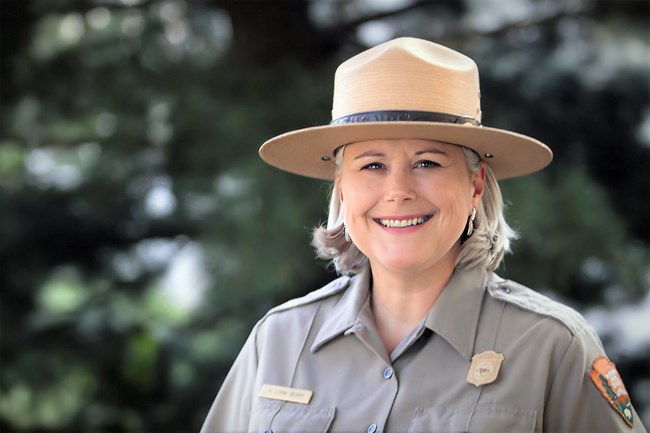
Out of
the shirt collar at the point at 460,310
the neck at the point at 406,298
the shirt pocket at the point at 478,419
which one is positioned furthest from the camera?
the neck at the point at 406,298

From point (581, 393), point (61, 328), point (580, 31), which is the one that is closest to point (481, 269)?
point (581, 393)

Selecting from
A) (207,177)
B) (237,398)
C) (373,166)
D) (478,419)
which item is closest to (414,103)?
(373,166)

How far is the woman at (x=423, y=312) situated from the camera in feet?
5.97

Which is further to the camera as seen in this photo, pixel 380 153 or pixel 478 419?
pixel 380 153

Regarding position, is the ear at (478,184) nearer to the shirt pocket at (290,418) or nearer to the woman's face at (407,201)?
the woman's face at (407,201)

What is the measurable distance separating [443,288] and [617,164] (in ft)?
10.5

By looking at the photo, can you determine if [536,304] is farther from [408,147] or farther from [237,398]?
[237,398]

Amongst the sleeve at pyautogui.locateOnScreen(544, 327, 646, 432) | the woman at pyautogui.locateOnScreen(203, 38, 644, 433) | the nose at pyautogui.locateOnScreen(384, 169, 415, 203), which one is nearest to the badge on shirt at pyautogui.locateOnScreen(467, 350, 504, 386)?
the woman at pyautogui.locateOnScreen(203, 38, 644, 433)

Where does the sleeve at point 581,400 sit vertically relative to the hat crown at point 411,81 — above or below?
below

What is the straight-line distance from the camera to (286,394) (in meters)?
2.03

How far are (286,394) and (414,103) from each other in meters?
0.64

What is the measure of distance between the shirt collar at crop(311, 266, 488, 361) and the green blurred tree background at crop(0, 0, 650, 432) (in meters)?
1.82

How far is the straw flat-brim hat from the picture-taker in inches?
77.2

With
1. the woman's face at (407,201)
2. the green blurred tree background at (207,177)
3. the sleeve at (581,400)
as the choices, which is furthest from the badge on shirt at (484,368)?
the green blurred tree background at (207,177)
